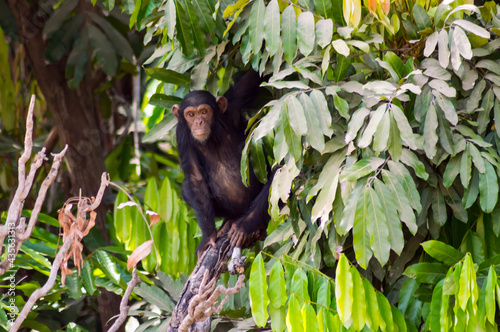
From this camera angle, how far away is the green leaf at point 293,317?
2611 millimetres

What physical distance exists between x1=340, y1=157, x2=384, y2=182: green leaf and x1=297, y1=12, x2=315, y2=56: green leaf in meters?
0.50

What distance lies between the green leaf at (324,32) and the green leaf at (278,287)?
2.98 feet

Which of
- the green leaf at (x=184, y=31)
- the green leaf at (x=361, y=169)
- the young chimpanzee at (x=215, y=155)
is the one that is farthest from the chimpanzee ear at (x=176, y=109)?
the green leaf at (x=361, y=169)

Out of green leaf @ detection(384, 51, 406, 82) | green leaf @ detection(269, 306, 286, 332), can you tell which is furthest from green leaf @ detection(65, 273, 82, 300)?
green leaf @ detection(384, 51, 406, 82)

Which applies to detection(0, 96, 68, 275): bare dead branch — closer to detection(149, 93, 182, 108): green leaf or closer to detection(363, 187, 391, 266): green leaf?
detection(363, 187, 391, 266): green leaf

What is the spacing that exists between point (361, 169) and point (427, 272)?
24.2 inches

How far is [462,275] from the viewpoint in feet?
8.17

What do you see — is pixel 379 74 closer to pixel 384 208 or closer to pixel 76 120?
pixel 384 208

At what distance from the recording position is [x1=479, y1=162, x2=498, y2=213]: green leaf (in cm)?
257

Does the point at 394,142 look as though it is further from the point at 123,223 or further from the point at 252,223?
the point at 123,223

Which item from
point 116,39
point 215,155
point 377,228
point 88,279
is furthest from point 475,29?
point 116,39

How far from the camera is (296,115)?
254 cm

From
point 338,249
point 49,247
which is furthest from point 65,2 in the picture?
point 338,249

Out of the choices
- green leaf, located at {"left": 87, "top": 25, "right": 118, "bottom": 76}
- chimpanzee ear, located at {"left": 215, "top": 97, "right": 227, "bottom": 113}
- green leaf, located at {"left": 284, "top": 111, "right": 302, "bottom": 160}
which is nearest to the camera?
green leaf, located at {"left": 284, "top": 111, "right": 302, "bottom": 160}
